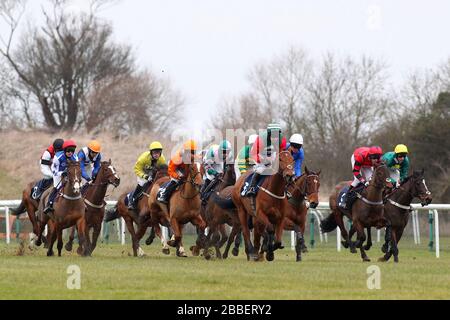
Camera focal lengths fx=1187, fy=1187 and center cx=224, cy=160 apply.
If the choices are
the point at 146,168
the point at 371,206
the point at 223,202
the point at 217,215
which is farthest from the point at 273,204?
the point at 146,168

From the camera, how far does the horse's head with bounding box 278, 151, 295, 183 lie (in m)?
16.8

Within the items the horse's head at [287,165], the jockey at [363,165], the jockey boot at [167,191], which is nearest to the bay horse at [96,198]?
the jockey boot at [167,191]

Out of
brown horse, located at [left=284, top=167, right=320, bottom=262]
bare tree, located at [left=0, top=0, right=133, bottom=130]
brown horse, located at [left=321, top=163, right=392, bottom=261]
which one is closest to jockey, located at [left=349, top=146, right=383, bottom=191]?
brown horse, located at [left=321, top=163, right=392, bottom=261]

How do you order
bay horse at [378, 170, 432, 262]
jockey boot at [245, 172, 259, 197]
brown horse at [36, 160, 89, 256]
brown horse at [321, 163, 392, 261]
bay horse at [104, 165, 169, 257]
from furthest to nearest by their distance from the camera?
bay horse at [104, 165, 169, 257] < bay horse at [378, 170, 432, 262] < brown horse at [321, 163, 392, 261] < brown horse at [36, 160, 89, 256] < jockey boot at [245, 172, 259, 197]

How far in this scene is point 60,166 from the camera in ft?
63.7

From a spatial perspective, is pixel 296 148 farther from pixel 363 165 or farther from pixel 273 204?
pixel 363 165

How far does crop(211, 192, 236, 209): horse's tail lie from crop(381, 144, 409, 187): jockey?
2597mm

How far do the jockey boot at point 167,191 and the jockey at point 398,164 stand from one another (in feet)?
11.3

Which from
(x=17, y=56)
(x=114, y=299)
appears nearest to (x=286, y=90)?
(x=17, y=56)

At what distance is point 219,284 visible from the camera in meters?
12.7

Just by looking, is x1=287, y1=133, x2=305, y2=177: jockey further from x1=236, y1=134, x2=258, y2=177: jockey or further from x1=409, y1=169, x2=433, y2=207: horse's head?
x1=409, y1=169, x2=433, y2=207: horse's head

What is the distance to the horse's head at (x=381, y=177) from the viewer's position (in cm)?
1853
